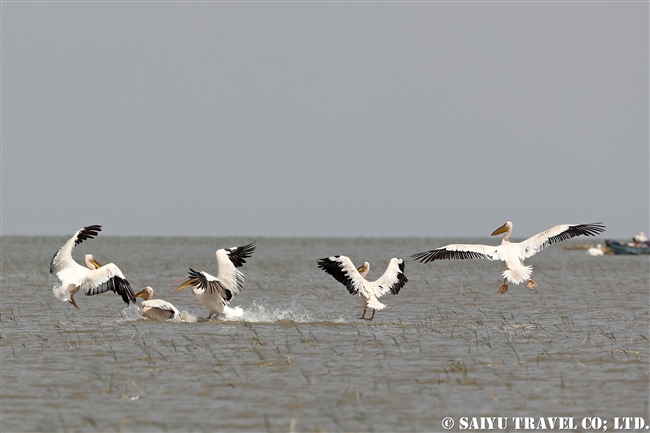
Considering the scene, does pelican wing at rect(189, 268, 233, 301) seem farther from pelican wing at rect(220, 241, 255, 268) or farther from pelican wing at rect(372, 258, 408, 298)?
pelican wing at rect(372, 258, 408, 298)

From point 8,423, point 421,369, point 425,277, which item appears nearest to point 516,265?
point 421,369

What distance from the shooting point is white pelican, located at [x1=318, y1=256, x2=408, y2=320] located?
1517 cm

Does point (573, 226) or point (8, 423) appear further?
point (573, 226)

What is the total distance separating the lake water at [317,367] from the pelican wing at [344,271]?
715 millimetres

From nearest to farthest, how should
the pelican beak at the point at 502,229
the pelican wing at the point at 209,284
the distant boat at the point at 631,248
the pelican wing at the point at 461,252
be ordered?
the pelican wing at the point at 209,284
the pelican wing at the point at 461,252
the pelican beak at the point at 502,229
the distant boat at the point at 631,248

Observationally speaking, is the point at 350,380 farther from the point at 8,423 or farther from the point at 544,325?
the point at 544,325

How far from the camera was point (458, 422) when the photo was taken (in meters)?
7.98

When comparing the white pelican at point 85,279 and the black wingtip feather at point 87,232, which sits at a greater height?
the black wingtip feather at point 87,232

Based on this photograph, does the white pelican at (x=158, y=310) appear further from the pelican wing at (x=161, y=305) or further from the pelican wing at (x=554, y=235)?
the pelican wing at (x=554, y=235)

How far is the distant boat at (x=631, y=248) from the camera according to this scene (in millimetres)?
54334

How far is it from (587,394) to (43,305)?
12.6 metres

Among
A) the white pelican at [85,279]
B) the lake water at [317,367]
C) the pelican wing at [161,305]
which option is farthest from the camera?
the pelican wing at [161,305]

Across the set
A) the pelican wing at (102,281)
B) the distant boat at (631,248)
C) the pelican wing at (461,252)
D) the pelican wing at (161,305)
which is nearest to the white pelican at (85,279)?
the pelican wing at (102,281)

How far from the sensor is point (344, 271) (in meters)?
15.2
